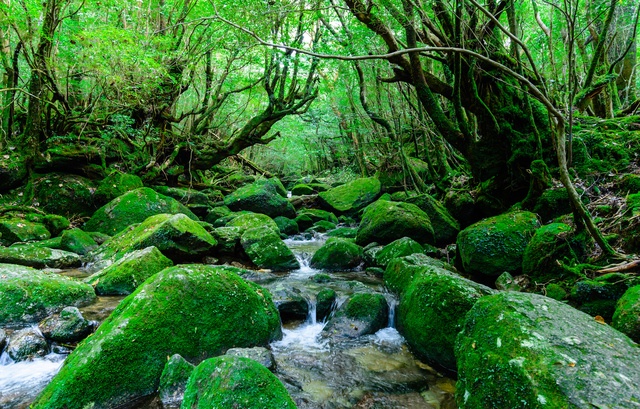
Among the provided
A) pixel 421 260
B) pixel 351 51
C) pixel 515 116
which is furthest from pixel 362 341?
pixel 351 51

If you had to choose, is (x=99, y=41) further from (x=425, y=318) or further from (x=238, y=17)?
(x=425, y=318)

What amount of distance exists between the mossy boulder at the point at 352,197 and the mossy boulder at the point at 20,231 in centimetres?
976

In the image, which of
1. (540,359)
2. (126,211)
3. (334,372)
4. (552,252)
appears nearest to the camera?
(540,359)

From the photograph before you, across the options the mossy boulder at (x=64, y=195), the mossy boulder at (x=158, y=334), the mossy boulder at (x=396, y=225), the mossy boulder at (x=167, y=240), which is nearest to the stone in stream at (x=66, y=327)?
the mossy boulder at (x=158, y=334)

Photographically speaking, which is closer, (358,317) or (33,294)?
(33,294)

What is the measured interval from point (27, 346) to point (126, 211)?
609cm

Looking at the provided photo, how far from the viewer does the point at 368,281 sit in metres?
6.93

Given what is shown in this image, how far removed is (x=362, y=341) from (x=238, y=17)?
7673mm

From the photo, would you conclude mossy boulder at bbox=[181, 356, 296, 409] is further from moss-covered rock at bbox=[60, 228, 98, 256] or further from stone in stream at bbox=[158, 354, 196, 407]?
moss-covered rock at bbox=[60, 228, 98, 256]

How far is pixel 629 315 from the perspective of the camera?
302cm

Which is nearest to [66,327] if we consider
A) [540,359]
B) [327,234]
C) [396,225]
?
[540,359]

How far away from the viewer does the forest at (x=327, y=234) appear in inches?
110

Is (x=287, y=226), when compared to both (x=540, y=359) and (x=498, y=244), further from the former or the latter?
(x=540, y=359)

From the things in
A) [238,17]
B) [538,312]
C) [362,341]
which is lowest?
[362,341]
